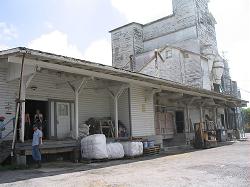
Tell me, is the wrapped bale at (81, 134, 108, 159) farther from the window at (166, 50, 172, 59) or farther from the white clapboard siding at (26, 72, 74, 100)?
the window at (166, 50, 172, 59)

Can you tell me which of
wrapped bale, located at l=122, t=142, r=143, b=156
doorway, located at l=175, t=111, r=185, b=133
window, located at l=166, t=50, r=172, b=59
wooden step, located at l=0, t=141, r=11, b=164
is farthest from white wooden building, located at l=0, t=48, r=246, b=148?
window, located at l=166, t=50, r=172, b=59

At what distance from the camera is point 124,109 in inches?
703

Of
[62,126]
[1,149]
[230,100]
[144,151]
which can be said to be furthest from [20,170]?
[230,100]

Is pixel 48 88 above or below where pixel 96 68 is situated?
below

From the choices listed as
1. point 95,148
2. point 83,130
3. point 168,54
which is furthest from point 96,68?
point 168,54

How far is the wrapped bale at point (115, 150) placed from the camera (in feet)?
43.7

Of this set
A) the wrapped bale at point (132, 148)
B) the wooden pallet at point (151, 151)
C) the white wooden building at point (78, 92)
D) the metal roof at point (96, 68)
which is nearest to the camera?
the metal roof at point (96, 68)

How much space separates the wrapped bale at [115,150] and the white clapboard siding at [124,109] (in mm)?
3844

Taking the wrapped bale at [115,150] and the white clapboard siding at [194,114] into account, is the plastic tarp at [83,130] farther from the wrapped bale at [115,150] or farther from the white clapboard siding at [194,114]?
the white clapboard siding at [194,114]

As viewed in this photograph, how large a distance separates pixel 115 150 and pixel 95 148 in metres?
1.16

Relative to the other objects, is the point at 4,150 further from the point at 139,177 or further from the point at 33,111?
the point at 139,177

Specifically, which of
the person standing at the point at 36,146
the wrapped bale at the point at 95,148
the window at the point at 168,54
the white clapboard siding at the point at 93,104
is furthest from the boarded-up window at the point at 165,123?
the person standing at the point at 36,146

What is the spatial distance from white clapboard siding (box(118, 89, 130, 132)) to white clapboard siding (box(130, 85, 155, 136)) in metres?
0.26

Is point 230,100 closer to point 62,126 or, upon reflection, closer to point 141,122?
point 141,122
